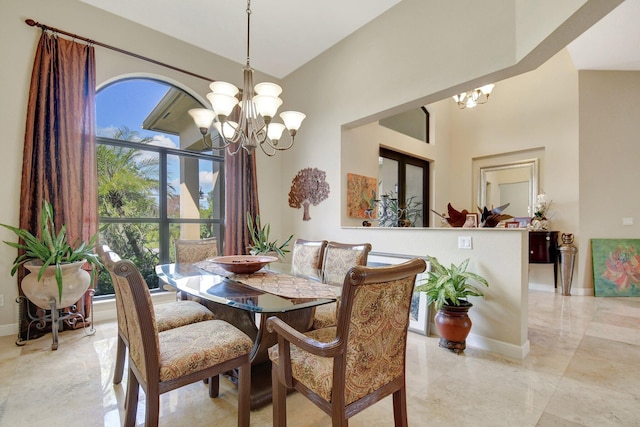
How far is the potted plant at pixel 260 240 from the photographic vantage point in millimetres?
4125

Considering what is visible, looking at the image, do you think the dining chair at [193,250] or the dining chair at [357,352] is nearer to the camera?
the dining chair at [357,352]

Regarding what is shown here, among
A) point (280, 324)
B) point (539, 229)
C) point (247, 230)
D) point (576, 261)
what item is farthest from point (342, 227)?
point (576, 261)

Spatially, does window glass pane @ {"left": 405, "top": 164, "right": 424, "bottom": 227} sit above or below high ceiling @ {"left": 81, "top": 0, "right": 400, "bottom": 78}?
below

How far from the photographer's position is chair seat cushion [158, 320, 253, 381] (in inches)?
54.7

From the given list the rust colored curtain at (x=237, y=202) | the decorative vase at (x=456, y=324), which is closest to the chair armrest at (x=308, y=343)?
the decorative vase at (x=456, y=324)

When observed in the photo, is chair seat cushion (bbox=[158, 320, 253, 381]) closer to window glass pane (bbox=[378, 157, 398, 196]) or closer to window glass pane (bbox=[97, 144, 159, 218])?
window glass pane (bbox=[97, 144, 159, 218])

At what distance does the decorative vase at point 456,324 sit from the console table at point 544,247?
9.80 feet

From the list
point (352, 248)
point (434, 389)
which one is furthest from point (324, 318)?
point (434, 389)

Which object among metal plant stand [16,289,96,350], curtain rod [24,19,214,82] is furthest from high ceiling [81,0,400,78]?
metal plant stand [16,289,96,350]

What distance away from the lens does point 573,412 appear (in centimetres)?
177

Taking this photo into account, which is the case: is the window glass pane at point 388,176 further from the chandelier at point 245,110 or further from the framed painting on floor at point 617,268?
the framed painting on floor at point 617,268

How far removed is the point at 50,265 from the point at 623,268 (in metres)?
7.35

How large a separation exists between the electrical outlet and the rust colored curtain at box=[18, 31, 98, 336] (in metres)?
3.89

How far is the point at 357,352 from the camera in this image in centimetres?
120
